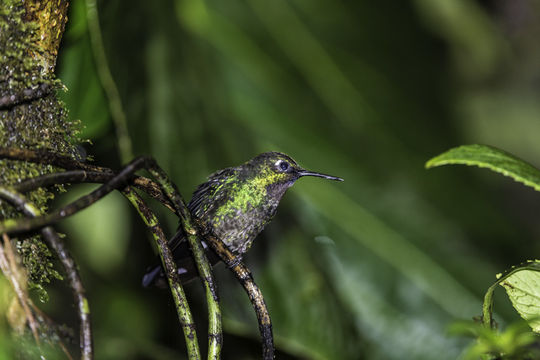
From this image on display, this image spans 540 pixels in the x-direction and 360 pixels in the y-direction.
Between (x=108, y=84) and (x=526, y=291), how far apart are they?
1.43 meters

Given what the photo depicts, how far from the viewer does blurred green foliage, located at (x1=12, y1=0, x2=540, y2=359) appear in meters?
2.42

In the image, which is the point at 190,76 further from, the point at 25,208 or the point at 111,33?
the point at 25,208

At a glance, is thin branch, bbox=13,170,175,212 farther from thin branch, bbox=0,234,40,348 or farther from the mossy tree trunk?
the mossy tree trunk

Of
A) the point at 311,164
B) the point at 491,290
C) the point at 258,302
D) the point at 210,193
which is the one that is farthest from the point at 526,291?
the point at 311,164

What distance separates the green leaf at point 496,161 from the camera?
44.1 inches

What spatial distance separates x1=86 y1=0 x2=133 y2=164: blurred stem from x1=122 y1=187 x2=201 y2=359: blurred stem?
1.00 metres

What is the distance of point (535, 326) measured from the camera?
4.08 ft

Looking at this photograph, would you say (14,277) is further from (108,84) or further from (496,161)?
(108,84)

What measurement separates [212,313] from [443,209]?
1673 millimetres

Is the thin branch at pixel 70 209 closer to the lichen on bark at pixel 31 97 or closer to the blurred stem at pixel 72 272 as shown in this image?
the blurred stem at pixel 72 272

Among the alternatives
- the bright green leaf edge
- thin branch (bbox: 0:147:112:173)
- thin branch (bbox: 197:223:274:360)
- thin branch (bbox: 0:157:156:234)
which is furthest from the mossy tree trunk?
the bright green leaf edge

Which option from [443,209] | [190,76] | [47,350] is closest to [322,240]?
[443,209]

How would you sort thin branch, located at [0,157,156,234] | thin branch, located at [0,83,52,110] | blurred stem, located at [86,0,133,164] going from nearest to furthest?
thin branch, located at [0,157,156,234]
thin branch, located at [0,83,52,110]
blurred stem, located at [86,0,133,164]

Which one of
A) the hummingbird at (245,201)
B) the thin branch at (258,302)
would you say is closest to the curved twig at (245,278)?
the thin branch at (258,302)
